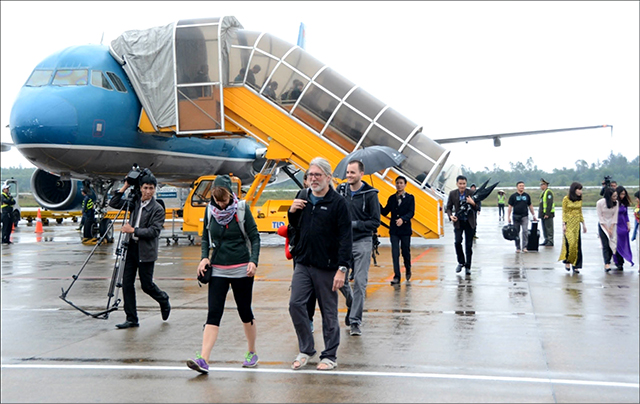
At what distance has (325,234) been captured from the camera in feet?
20.3

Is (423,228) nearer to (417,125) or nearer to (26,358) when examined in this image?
(417,125)

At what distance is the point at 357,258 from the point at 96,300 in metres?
4.15

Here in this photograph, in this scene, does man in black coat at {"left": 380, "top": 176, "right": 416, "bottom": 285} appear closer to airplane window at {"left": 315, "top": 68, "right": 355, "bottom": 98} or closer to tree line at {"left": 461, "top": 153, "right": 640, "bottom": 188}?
airplane window at {"left": 315, "top": 68, "right": 355, "bottom": 98}

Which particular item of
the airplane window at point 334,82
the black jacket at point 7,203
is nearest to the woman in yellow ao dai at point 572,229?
the airplane window at point 334,82

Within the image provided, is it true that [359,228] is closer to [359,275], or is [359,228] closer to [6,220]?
[359,275]

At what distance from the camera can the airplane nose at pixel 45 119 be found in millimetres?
17594

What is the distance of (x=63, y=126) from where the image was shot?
1762 cm

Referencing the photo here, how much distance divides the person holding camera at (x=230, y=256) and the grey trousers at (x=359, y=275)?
5.08ft

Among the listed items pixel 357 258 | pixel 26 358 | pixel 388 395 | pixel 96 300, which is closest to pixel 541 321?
pixel 357 258

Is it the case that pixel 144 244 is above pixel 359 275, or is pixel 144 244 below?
above

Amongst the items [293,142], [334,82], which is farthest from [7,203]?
[334,82]

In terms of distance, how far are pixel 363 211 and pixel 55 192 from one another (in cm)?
2125

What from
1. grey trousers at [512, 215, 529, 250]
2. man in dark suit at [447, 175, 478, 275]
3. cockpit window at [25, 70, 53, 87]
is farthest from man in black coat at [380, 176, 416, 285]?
cockpit window at [25, 70, 53, 87]

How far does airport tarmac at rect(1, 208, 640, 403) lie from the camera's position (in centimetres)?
514
